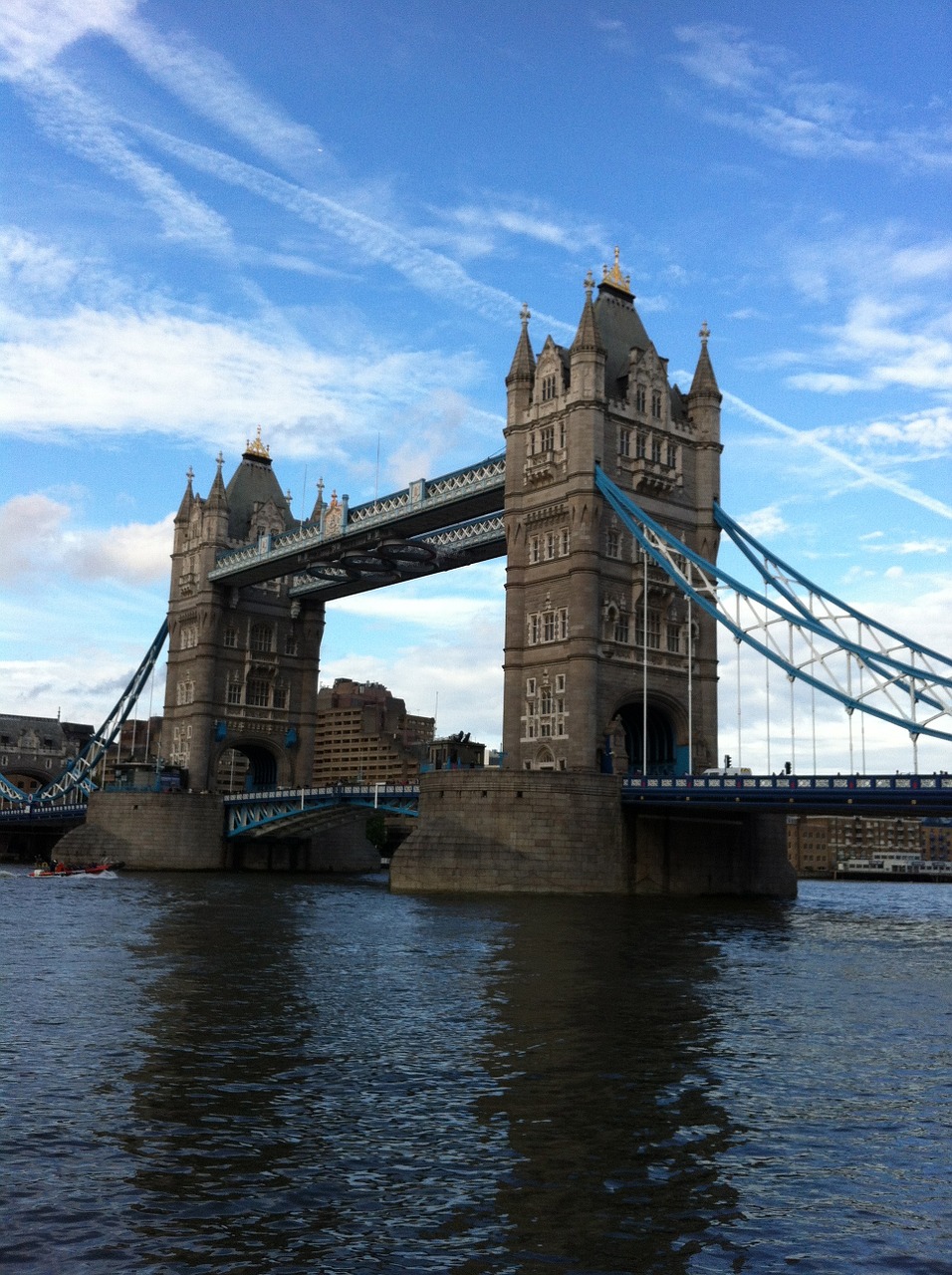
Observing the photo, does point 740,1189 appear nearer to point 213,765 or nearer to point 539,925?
point 539,925

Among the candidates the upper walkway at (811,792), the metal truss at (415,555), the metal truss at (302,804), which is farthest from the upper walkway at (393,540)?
the upper walkway at (811,792)

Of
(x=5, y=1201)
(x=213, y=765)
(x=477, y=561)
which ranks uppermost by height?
(x=477, y=561)

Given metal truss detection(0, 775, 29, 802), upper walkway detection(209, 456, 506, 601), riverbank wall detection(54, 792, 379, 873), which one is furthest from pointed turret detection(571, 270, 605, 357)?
metal truss detection(0, 775, 29, 802)

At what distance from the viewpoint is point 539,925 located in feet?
144

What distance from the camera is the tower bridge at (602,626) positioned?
61.0m

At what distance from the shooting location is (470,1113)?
55.4 feet

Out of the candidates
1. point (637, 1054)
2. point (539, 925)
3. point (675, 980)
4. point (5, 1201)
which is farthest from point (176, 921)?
point (5, 1201)

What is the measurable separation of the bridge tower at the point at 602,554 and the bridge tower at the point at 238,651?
126 ft

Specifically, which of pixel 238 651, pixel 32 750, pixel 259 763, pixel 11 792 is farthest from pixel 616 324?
pixel 32 750

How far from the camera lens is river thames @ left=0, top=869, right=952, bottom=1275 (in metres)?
12.0

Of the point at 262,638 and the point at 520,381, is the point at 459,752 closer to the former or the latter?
the point at 520,381

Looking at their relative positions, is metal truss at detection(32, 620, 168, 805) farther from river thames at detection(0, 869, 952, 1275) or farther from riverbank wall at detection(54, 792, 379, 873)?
river thames at detection(0, 869, 952, 1275)

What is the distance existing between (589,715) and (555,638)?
208 inches

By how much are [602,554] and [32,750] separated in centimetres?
13244
